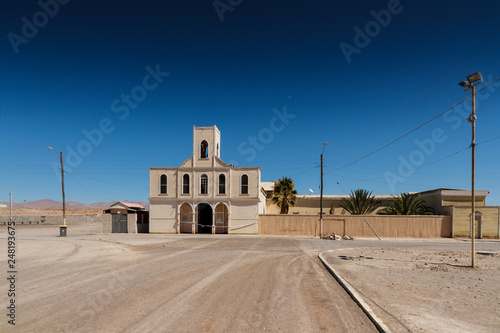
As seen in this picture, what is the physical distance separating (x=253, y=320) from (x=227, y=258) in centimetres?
1053

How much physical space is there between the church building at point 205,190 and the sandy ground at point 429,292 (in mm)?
22221

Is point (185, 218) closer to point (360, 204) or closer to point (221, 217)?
point (221, 217)

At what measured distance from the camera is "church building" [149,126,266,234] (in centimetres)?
3831

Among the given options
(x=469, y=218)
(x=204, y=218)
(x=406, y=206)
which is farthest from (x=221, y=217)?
(x=469, y=218)

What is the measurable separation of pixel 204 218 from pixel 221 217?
296 centimetres

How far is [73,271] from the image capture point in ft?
43.3

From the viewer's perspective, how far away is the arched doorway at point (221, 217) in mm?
39881

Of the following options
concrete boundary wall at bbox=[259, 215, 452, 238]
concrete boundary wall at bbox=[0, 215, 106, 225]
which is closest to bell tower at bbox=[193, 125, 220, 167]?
concrete boundary wall at bbox=[259, 215, 452, 238]

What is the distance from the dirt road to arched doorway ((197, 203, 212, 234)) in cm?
2566

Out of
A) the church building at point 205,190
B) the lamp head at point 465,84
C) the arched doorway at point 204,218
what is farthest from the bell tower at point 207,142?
the lamp head at point 465,84

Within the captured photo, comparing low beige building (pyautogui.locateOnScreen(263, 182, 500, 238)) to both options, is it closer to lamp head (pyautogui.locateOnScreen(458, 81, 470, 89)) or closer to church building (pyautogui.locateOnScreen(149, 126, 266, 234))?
church building (pyautogui.locateOnScreen(149, 126, 266, 234))

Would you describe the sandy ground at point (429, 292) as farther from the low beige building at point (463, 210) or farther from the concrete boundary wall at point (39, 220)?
the concrete boundary wall at point (39, 220)

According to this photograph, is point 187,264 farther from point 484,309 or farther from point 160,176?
point 160,176

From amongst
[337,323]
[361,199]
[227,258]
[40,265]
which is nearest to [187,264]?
[227,258]
